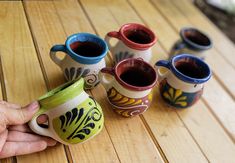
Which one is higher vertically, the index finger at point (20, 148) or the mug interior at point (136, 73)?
the mug interior at point (136, 73)

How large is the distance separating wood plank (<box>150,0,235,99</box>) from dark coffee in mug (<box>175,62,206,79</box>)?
164 mm

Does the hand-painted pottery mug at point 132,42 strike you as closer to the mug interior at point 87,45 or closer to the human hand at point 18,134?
the mug interior at point 87,45

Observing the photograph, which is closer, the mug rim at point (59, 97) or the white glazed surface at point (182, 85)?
the mug rim at point (59, 97)

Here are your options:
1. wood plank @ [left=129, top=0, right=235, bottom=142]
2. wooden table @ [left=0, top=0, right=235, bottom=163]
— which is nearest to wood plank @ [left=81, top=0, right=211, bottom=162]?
wooden table @ [left=0, top=0, right=235, bottom=163]

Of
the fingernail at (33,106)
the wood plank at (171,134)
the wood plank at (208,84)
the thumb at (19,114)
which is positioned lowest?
the wood plank at (171,134)

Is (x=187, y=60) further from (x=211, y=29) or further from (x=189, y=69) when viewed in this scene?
(x=211, y=29)

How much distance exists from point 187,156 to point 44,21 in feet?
1.62

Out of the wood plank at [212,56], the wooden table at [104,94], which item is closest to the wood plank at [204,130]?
the wooden table at [104,94]

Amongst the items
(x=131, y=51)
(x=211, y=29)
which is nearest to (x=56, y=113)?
(x=131, y=51)

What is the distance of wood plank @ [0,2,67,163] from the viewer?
0.57m

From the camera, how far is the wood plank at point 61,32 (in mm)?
580

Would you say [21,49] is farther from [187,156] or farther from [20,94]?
[187,156]

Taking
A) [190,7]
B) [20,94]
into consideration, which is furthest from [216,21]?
[20,94]

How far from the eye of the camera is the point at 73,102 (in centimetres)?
53
